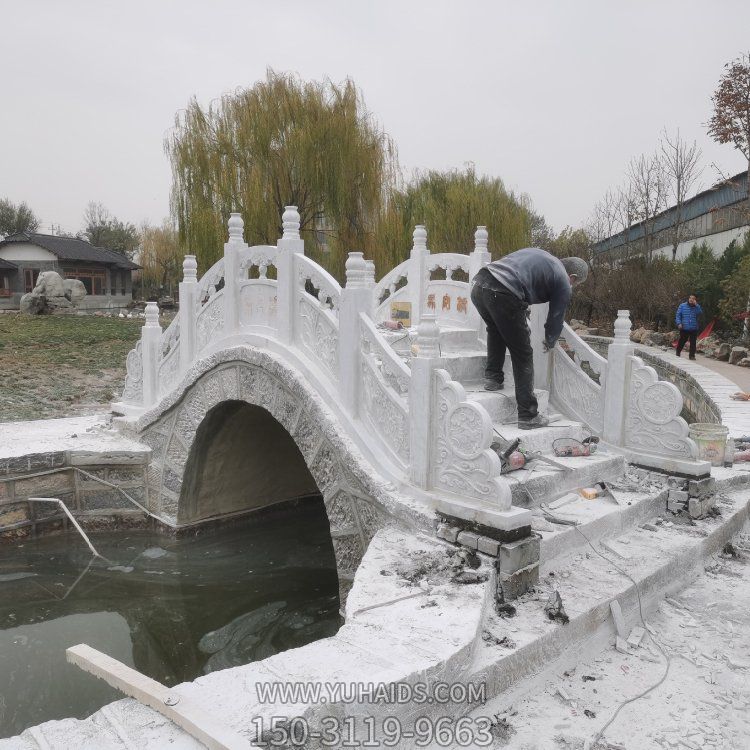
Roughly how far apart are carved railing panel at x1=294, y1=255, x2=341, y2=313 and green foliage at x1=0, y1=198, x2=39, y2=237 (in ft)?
158

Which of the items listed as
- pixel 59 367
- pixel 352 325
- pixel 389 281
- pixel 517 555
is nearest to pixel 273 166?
pixel 59 367

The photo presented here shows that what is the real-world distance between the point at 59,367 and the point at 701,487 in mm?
13441

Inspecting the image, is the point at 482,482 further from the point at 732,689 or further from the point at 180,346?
the point at 180,346

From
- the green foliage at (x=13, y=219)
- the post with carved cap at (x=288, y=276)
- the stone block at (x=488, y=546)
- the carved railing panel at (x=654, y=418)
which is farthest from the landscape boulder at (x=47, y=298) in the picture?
the stone block at (x=488, y=546)

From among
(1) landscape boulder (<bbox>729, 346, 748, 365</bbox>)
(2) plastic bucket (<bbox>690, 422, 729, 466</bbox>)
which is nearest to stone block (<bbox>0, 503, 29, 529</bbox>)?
(2) plastic bucket (<bbox>690, 422, 729, 466</bbox>)

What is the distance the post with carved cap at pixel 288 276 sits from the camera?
5094 mm

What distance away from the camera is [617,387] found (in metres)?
4.92

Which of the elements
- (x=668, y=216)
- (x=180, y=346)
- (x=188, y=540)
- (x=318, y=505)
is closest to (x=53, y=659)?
(x=188, y=540)

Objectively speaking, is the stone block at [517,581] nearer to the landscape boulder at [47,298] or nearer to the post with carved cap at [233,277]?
the post with carved cap at [233,277]

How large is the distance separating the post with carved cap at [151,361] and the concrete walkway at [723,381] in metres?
6.02

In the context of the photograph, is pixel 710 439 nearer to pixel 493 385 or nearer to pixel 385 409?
pixel 493 385

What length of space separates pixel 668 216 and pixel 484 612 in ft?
99.7

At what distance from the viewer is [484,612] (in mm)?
3016

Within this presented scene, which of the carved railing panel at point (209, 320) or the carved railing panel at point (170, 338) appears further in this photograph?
the carved railing panel at point (170, 338)
